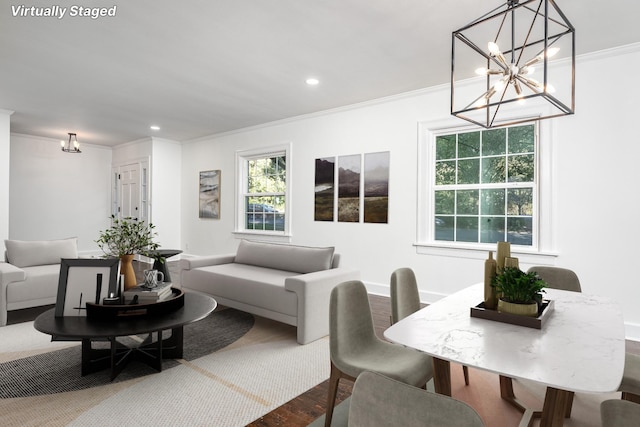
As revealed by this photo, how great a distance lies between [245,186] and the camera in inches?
272

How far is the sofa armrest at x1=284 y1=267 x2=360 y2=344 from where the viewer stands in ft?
10.1

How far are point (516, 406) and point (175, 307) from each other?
2345 millimetres

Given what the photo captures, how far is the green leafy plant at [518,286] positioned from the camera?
5.20ft

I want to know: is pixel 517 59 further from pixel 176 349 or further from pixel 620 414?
pixel 176 349

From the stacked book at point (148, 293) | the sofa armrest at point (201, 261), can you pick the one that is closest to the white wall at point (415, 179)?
the sofa armrest at point (201, 261)

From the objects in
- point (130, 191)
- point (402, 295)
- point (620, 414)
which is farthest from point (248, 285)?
point (130, 191)

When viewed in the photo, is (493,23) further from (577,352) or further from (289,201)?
(289,201)

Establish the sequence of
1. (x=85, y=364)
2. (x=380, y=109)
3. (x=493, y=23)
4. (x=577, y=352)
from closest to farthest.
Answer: (x=577, y=352) < (x=85, y=364) < (x=493, y=23) < (x=380, y=109)

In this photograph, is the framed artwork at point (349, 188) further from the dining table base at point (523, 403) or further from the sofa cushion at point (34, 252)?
the sofa cushion at point (34, 252)

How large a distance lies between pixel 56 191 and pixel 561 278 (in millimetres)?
9124

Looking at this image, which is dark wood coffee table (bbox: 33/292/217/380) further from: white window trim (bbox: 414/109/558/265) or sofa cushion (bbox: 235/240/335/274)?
white window trim (bbox: 414/109/558/265)

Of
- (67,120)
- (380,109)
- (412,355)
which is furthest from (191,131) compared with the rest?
(412,355)

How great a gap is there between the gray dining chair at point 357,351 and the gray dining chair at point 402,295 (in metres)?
0.16

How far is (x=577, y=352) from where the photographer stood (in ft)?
4.11
